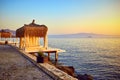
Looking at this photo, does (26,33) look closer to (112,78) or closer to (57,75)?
(112,78)

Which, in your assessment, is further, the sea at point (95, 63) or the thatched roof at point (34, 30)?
the sea at point (95, 63)

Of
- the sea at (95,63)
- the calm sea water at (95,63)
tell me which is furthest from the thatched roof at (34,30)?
the calm sea water at (95,63)

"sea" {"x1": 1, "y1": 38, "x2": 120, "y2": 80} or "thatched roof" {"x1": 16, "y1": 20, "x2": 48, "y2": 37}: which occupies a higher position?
"thatched roof" {"x1": 16, "y1": 20, "x2": 48, "y2": 37}

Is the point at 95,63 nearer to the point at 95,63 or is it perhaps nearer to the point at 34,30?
the point at 95,63

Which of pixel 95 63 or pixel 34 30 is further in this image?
pixel 95 63

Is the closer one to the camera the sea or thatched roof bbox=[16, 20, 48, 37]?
thatched roof bbox=[16, 20, 48, 37]

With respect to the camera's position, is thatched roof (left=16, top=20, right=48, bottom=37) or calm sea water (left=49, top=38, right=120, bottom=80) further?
calm sea water (left=49, top=38, right=120, bottom=80)

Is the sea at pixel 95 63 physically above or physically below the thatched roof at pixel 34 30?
below

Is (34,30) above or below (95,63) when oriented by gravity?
above

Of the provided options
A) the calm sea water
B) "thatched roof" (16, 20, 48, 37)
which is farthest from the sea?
"thatched roof" (16, 20, 48, 37)

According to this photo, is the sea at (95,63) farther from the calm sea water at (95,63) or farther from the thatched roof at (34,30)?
the thatched roof at (34,30)

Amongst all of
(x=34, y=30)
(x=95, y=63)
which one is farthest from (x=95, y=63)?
(x=34, y=30)

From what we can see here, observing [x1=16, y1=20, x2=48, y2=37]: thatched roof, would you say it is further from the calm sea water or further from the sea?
the calm sea water

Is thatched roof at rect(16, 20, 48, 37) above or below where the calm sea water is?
above
